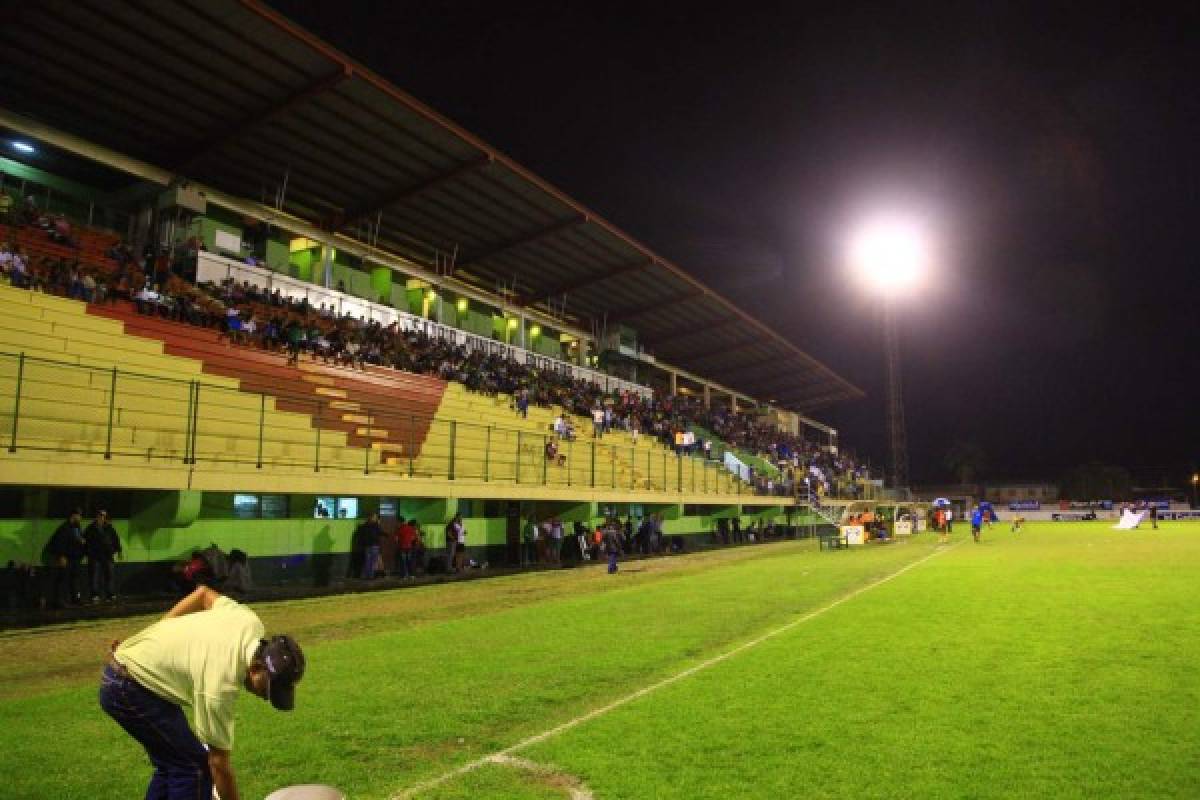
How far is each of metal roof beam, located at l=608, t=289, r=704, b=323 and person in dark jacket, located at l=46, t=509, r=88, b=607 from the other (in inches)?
1458

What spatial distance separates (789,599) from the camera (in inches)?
643

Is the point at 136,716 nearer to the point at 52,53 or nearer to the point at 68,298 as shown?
the point at 68,298

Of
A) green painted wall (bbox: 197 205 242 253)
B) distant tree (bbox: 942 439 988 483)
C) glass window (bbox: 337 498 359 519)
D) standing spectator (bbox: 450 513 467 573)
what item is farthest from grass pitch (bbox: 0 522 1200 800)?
distant tree (bbox: 942 439 988 483)

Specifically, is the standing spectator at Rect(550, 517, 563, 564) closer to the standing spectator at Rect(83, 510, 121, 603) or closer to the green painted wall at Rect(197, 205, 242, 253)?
the standing spectator at Rect(83, 510, 121, 603)

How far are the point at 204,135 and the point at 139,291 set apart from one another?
9174mm

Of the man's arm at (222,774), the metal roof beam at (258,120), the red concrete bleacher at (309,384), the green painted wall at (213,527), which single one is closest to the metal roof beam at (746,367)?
the green painted wall at (213,527)

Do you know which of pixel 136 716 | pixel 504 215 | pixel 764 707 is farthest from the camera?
pixel 504 215

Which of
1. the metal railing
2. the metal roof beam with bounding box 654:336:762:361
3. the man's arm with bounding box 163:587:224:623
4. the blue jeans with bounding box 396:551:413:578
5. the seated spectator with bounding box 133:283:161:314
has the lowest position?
the blue jeans with bounding box 396:551:413:578

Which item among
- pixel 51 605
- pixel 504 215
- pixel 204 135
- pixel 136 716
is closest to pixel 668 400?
pixel 504 215

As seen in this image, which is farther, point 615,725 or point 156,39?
point 156,39

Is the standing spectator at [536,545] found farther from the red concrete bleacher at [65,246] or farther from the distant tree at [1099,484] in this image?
the distant tree at [1099,484]

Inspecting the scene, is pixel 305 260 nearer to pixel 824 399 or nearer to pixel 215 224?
pixel 215 224

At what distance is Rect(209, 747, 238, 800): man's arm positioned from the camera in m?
3.41

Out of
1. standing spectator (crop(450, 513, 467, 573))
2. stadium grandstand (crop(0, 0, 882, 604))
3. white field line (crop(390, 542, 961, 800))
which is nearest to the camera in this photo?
white field line (crop(390, 542, 961, 800))
